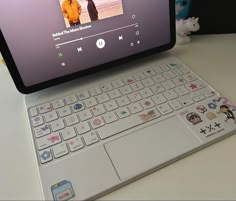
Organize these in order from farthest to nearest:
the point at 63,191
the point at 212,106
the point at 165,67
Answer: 1. the point at 165,67
2. the point at 212,106
3. the point at 63,191

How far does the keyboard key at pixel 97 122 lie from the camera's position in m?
0.40

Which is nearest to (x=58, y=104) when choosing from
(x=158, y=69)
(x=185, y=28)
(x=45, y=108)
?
(x=45, y=108)

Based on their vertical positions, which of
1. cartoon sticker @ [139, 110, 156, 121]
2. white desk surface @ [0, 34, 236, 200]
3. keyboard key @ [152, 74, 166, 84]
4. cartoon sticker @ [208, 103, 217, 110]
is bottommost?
white desk surface @ [0, 34, 236, 200]

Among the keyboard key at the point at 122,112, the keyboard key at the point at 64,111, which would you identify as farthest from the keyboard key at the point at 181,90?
the keyboard key at the point at 64,111

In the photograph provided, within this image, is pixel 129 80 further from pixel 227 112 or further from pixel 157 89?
pixel 227 112

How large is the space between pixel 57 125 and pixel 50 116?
3 cm

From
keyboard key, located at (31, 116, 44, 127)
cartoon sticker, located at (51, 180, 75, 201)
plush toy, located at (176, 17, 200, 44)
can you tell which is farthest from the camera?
plush toy, located at (176, 17, 200, 44)

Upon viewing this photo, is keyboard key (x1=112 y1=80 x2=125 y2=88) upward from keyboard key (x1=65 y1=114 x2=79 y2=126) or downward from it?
upward

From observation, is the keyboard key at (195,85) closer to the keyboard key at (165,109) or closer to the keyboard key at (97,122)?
the keyboard key at (165,109)

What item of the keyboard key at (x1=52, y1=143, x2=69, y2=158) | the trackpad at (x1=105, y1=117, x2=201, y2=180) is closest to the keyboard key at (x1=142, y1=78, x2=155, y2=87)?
the trackpad at (x1=105, y1=117, x2=201, y2=180)

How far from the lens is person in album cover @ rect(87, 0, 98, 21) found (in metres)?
0.44

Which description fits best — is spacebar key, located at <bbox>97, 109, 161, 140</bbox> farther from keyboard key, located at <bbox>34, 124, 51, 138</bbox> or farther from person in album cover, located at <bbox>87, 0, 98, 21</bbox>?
person in album cover, located at <bbox>87, 0, 98, 21</bbox>

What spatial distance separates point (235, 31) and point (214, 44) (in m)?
0.08

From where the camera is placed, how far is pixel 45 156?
36 cm
